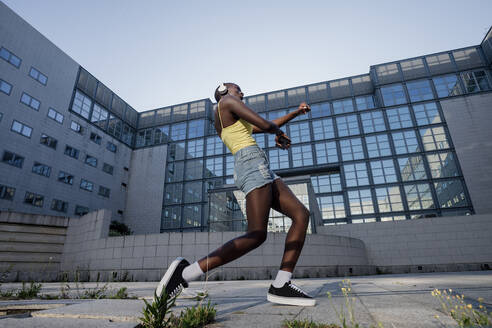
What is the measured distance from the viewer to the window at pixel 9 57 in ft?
69.6

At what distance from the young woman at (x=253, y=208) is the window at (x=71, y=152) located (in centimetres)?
2887

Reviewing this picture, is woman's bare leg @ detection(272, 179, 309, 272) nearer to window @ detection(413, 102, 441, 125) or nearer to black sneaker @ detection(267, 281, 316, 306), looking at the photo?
black sneaker @ detection(267, 281, 316, 306)

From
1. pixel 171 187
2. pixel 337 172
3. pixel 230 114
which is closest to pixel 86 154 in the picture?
pixel 171 187

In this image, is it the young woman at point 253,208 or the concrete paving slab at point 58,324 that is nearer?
the concrete paving slab at point 58,324

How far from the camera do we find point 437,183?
2419 cm

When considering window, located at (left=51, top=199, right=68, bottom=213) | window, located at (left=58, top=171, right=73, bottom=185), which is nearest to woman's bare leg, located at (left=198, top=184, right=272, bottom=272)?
window, located at (left=51, top=199, right=68, bottom=213)

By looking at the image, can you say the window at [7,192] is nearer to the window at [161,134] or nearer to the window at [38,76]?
the window at [38,76]

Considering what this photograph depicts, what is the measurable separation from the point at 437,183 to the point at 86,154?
34997mm

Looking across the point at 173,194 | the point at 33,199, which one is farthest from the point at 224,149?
the point at 33,199

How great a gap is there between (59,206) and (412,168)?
3332 centimetres

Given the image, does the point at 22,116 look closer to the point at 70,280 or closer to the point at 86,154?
the point at 86,154

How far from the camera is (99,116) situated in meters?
30.1

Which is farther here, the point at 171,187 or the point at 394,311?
the point at 171,187

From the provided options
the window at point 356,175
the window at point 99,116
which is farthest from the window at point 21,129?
the window at point 356,175
